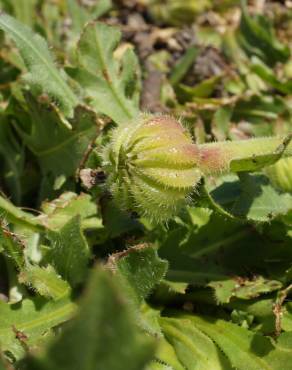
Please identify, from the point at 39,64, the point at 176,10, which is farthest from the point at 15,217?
the point at 176,10

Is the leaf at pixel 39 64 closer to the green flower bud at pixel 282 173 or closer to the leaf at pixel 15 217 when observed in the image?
the leaf at pixel 15 217

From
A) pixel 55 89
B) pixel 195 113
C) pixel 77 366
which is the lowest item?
pixel 195 113

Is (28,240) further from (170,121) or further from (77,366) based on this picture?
(77,366)

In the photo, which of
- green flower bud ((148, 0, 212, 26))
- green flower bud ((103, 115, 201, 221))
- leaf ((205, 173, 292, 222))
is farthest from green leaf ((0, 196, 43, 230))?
green flower bud ((148, 0, 212, 26))

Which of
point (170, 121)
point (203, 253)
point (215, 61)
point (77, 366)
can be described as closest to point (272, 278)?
point (203, 253)

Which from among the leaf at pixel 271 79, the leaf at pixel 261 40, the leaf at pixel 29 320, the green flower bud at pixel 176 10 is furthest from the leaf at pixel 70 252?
the green flower bud at pixel 176 10

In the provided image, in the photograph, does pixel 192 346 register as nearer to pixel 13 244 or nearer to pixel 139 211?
pixel 139 211
